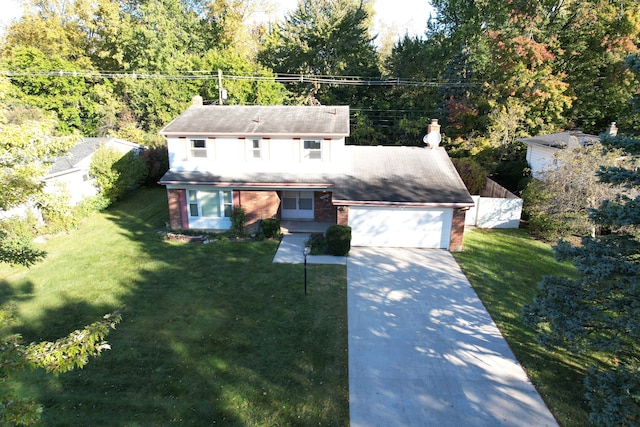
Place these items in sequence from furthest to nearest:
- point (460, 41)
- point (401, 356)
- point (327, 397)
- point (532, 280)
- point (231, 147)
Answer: point (460, 41)
point (231, 147)
point (532, 280)
point (401, 356)
point (327, 397)

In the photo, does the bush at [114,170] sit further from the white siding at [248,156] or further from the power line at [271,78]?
the power line at [271,78]

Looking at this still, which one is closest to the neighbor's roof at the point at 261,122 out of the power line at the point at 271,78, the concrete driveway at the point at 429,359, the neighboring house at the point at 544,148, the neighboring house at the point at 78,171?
the neighboring house at the point at 78,171

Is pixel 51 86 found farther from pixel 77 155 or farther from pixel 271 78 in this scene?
pixel 271 78

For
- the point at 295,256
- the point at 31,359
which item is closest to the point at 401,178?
the point at 295,256

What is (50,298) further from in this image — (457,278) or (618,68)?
(618,68)

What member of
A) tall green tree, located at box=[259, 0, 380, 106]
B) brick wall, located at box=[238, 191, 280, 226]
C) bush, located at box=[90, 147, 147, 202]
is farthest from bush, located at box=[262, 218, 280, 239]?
tall green tree, located at box=[259, 0, 380, 106]

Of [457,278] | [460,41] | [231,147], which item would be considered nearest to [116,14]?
[231,147]
